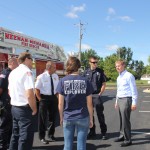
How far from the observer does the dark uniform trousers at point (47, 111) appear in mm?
7781

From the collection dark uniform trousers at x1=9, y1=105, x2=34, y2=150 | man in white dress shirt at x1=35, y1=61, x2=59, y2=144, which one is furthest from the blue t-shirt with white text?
man in white dress shirt at x1=35, y1=61, x2=59, y2=144

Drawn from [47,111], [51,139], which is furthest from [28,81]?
[51,139]

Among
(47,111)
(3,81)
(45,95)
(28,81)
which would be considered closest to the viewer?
(28,81)

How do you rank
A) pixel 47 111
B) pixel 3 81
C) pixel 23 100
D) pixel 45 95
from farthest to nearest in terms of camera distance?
pixel 47 111 < pixel 45 95 < pixel 3 81 < pixel 23 100

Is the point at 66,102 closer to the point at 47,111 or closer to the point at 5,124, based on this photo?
the point at 5,124

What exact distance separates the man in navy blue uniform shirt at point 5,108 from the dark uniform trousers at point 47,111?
1102mm

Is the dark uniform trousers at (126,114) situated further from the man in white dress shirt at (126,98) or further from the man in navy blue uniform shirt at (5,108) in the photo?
the man in navy blue uniform shirt at (5,108)

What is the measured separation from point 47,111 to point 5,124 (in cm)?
145

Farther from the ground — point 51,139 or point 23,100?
point 23,100

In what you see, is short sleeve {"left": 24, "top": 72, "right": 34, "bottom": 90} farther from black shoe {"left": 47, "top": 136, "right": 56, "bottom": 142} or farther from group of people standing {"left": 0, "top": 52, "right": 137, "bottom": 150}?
black shoe {"left": 47, "top": 136, "right": 56, "bottom": 142}

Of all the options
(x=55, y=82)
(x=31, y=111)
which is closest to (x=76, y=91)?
(x=31, y=111)

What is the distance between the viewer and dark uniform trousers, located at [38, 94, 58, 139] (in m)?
7.78

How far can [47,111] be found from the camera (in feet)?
26.3

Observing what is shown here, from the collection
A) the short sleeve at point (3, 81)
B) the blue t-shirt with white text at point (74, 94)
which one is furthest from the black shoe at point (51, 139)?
the blue t-shirt with white text at point (74, 94)
